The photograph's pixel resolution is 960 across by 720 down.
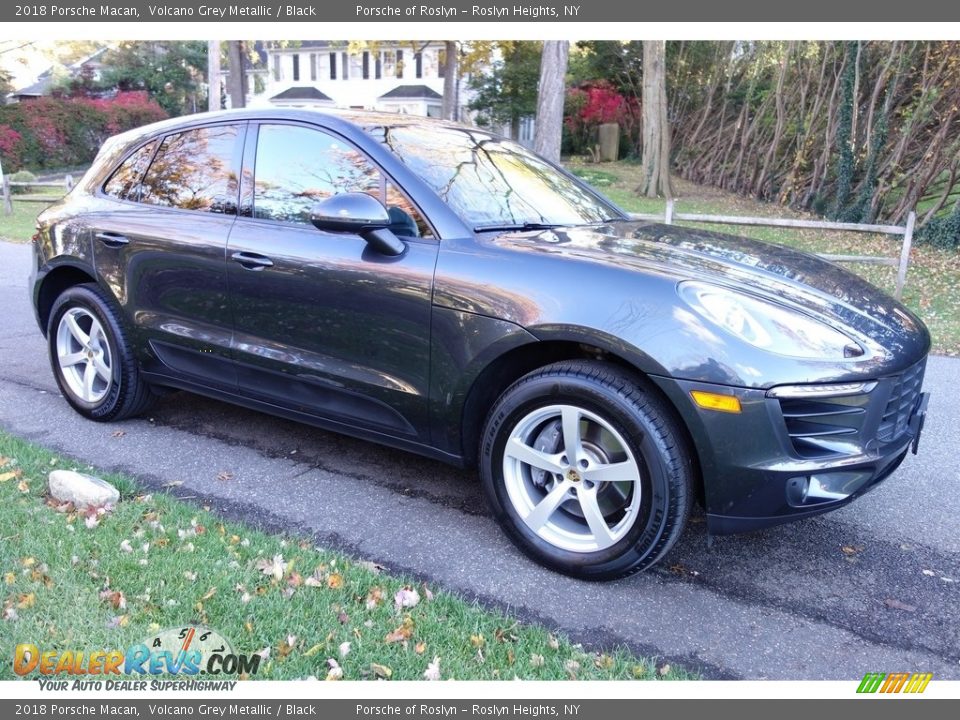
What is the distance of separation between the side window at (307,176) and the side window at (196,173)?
21 cm

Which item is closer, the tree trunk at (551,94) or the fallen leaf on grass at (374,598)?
the fallen leaf on grass at (374,598)

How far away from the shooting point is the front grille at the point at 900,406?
2.74 m

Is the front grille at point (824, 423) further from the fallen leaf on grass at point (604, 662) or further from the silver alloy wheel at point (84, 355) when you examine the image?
the silver alloy wheel at point (84, 355)

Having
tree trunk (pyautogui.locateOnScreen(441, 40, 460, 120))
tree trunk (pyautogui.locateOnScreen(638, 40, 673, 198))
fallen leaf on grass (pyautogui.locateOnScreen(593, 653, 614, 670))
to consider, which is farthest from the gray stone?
tree trunk (pyautogui.locateOnScreen(638, 40, 673, 198))

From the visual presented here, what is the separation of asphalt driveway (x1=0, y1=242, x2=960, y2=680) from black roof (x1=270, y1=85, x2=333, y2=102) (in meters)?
43.9

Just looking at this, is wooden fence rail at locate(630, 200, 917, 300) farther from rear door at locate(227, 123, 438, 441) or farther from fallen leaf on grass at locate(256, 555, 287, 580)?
fallen leaf on grass at locate(256, 555, 287, 580)

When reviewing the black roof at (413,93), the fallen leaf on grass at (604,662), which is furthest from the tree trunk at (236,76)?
the black roof at (413,93)

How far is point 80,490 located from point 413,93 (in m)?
43.3

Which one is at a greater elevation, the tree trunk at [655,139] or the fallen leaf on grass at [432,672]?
the tree trunk at [655,139]

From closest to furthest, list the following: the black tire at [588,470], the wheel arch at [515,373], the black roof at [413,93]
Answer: the black tire at [588,470] < the wheel arch at [515,373] < the black roof at [413,93]

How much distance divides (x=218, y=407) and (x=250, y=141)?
72.5 inches

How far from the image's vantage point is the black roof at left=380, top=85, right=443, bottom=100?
143ft

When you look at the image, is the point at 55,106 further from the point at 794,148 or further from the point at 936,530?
the point at 936,530
